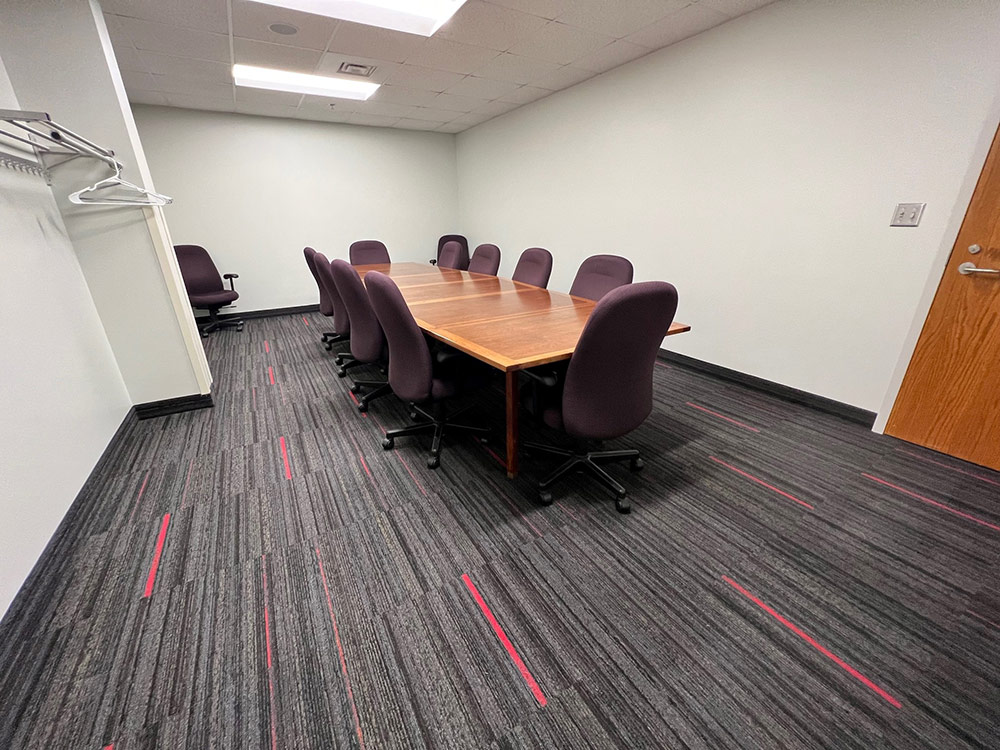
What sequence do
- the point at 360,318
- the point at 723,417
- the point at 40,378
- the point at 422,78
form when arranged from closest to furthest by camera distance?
1. the point at 40,378
2. the point at 360,318
3. the point at 723,417
4. the point at 422,78

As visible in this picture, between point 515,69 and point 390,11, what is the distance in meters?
1.22

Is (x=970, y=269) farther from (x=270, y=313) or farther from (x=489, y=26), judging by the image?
(x=270, y=313)

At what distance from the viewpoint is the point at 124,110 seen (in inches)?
90.4

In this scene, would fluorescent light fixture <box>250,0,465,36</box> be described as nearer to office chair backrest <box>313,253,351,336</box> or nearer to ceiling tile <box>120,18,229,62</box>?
ceiling tile <box>120,18,229,62</box>

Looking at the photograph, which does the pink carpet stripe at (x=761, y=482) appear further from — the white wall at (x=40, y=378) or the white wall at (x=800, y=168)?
the white wall at (x=40, y=378)

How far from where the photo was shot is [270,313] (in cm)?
533

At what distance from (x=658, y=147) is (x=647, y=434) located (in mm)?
2405

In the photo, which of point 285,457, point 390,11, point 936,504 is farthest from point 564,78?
point 936,504

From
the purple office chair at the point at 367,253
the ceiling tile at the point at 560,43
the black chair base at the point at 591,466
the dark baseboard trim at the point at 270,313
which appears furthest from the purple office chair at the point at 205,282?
the black chair base at the point at 591,466

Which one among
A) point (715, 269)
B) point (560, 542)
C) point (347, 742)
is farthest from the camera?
point (715, 269)

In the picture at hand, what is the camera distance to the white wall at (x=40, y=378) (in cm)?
143

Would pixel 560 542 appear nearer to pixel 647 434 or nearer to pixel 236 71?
pixel 647 434

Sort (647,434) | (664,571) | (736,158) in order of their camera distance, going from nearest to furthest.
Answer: (664,571) < (647,434) < (736,158)

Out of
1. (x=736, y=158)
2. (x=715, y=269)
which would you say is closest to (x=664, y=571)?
(x=715, y=269)
